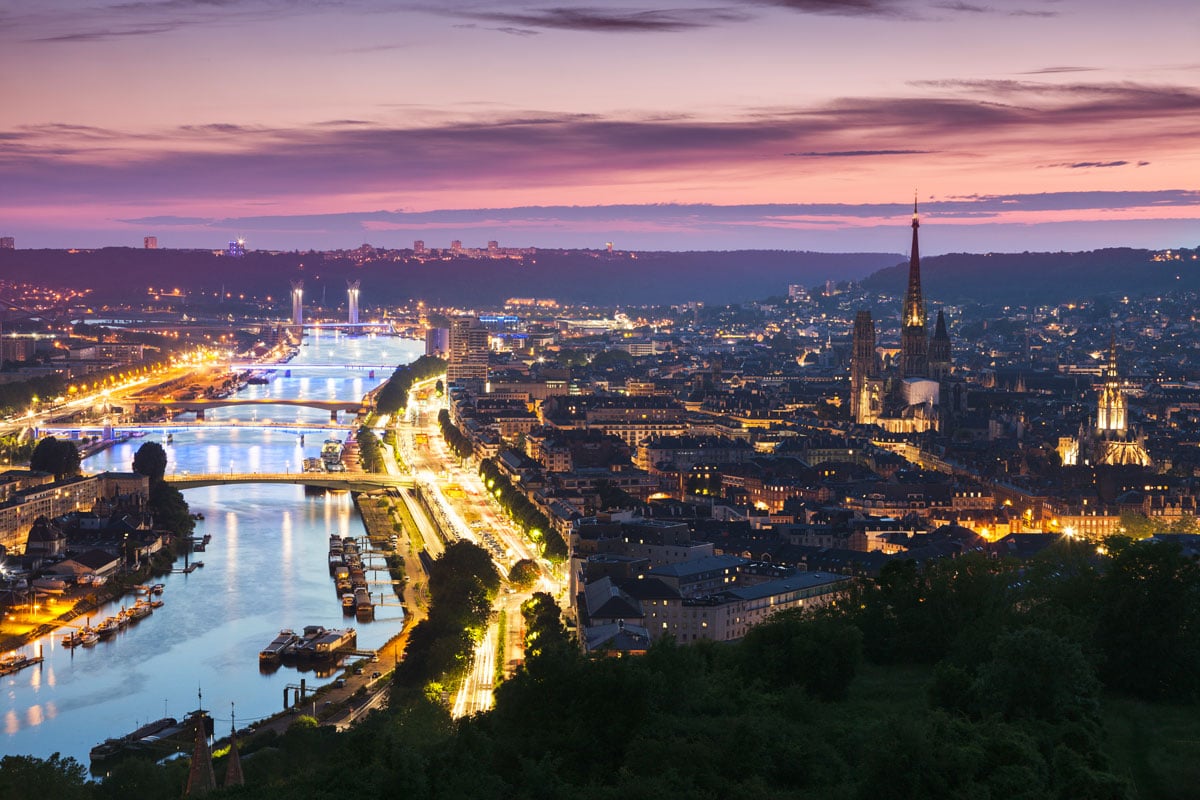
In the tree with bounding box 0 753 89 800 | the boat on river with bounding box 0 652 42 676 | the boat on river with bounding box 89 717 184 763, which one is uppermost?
the tree with bounding box 0 753 89 800

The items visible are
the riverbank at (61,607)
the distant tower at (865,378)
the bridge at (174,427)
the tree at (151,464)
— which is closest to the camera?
the riverbank at (61,607)

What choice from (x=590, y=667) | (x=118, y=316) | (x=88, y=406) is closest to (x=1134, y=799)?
(x=590, y=667)

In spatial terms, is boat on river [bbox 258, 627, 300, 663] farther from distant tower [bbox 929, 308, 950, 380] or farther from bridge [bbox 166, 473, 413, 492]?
distant tower [bbox 929, 308, 950, 380]

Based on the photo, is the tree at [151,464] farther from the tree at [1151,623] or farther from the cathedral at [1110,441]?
the tree at [1151,623]

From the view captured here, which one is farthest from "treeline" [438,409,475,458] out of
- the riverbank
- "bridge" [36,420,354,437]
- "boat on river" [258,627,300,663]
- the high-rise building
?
"boat on river" [258,627,300,663]

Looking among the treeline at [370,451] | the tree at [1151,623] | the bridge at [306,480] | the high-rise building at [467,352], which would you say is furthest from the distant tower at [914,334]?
the tree at [1151,623]

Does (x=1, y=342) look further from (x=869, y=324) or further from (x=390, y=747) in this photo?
(x=390, y=747)

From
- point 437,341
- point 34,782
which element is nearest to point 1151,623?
point 34,782
